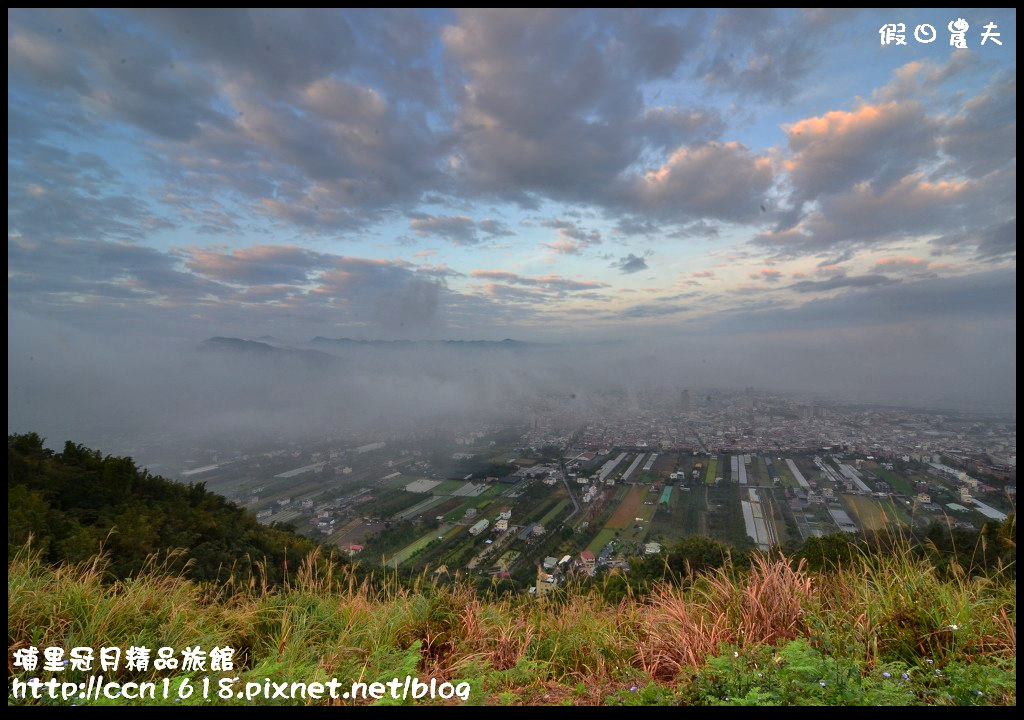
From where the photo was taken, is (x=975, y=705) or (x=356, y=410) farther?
(x=356, y=410)

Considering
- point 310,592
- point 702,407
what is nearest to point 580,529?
point 310,592

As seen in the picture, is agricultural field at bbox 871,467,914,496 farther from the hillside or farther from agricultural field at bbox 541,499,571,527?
agricultural field at bbox 541,499,571,527

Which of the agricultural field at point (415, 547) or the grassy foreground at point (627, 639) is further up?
Answer: the grassy foreground at point (627, 639)

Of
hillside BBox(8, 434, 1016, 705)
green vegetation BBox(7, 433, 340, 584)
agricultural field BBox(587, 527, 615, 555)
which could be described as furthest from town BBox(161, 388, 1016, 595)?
green vegetation BBox(7, 433, 340, 584)

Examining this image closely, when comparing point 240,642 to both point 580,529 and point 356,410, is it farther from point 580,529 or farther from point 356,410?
point 356,410

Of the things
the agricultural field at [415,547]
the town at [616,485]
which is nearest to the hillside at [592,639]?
the town at [616,485]

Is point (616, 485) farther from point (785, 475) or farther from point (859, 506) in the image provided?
point (859, 506)

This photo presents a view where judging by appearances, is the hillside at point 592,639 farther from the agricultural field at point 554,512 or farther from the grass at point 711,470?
the grass at point 711,470

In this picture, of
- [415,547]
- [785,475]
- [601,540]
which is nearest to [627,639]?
[601,540]
